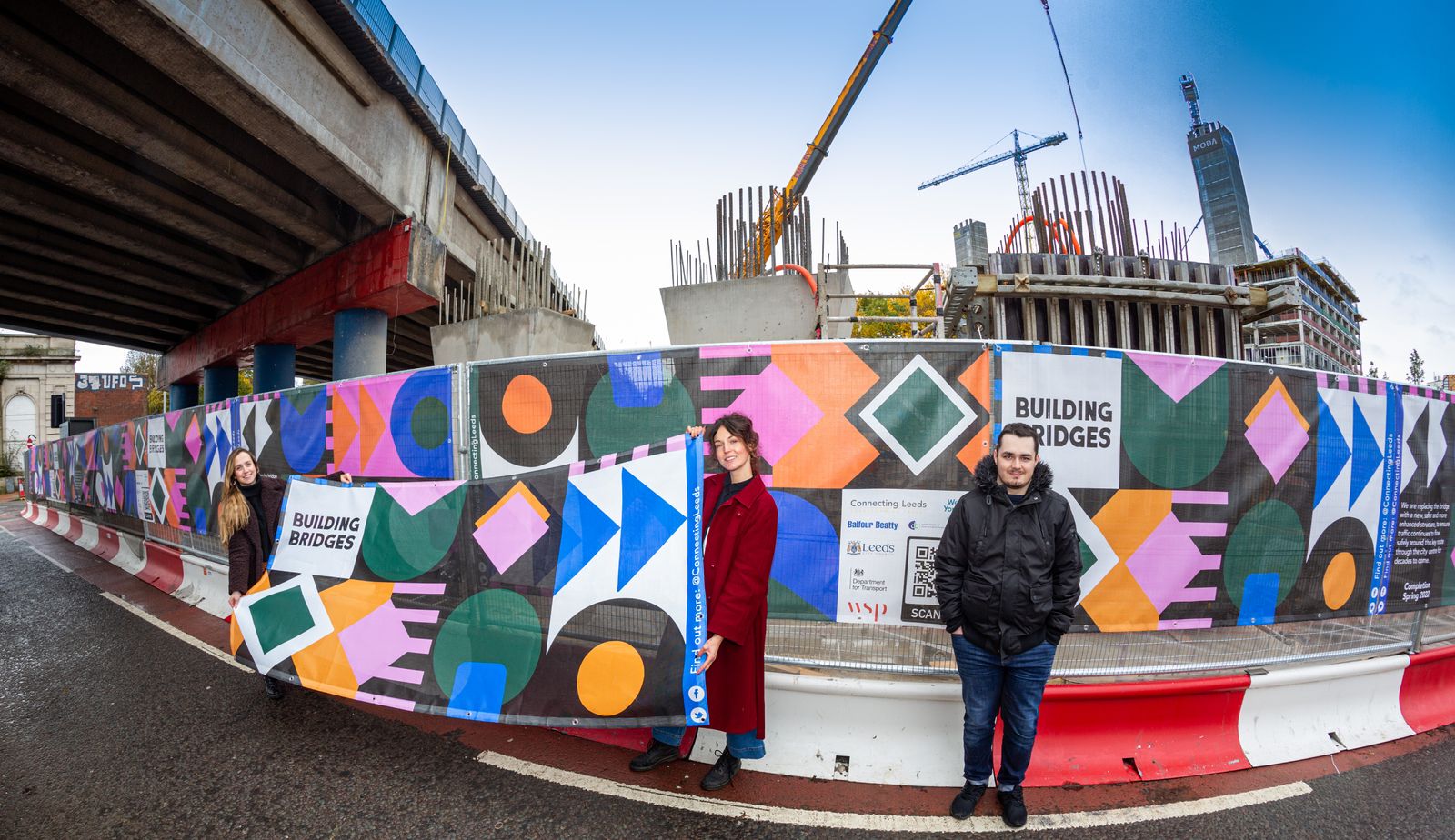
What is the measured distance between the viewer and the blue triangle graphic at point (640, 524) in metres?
3.02

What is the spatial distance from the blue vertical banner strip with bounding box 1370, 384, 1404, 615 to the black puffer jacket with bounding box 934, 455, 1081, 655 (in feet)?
9.62

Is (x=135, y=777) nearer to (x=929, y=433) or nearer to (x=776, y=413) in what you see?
(x=776, y=413)

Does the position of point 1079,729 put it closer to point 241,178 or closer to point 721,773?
point 721,773

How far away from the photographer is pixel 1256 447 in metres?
3.59

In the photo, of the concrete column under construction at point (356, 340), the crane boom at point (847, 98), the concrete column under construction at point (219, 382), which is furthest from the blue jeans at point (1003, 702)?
the concrete column under construction at point (219, 382)

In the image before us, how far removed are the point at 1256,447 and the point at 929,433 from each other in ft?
6.97

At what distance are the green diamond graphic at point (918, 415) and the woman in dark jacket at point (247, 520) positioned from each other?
369cm

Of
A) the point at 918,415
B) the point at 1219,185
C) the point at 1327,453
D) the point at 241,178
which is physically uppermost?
the point at 1219,185

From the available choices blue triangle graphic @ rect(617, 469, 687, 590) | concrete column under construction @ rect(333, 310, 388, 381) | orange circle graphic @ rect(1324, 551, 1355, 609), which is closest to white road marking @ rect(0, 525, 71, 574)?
concrete column under construction @ rect(333, 310, 388, 381)

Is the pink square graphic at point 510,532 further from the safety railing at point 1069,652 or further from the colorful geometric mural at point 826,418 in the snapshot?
the safety railing at point 1069,652

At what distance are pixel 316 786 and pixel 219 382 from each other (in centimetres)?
2252

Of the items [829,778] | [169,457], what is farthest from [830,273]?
[169,457]

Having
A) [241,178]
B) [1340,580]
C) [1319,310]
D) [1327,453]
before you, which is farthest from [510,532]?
[1319,310]

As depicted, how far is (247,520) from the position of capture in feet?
13.9
